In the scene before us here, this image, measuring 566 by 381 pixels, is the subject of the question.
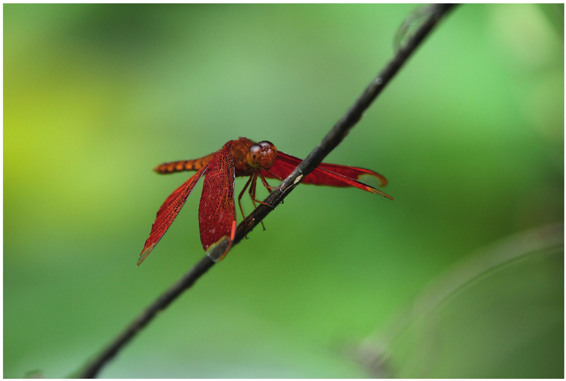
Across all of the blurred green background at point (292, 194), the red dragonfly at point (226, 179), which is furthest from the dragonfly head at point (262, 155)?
the blurred green background at point (292, 194)

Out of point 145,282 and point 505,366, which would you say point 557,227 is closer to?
point 505,366

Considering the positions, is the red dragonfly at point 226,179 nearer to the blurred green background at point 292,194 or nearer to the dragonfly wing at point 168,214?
the dragonfly wing at point 168,214

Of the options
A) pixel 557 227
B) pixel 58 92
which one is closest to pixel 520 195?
pixel 557 227

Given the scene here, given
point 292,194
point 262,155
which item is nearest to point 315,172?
point 262,155

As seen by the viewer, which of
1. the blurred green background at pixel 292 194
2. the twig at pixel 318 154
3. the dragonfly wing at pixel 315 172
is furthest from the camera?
the blurred green background at pixel 292 194

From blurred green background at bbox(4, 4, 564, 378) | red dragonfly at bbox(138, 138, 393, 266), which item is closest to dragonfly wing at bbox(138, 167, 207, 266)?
red dragonfly at bbox(138, 138, 393, 266)

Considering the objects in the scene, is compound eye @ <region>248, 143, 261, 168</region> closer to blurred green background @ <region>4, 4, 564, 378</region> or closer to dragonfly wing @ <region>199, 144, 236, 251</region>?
dragonfly wing @ <region>199, 144, 236, 251</region>
